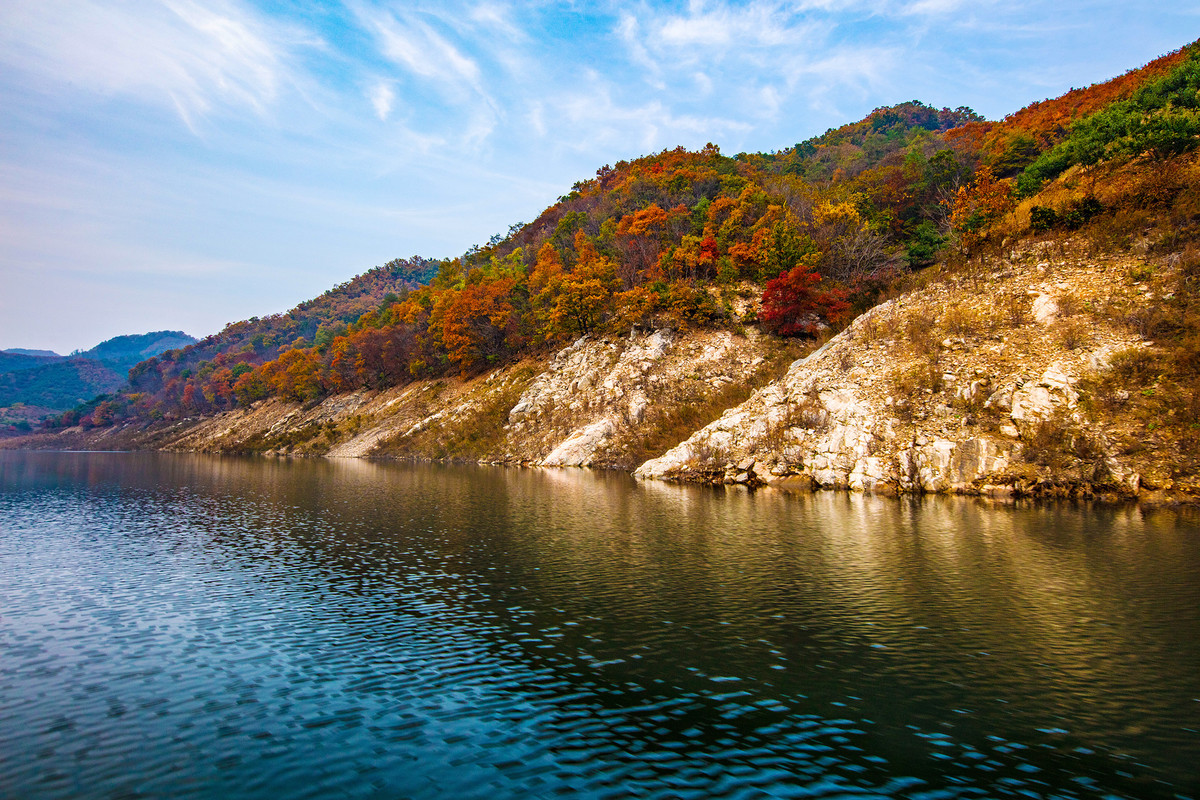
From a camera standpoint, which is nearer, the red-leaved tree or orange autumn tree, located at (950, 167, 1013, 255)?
orange autumn tree, located at (950, 167, 1013, 255)

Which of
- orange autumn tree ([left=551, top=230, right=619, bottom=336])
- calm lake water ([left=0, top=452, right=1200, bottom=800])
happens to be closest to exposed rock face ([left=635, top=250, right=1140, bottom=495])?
calm lake water ([left=0, top=452, right=1200, bottom=800])

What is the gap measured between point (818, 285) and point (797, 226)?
1027 centimetres

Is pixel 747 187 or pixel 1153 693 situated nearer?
pixel 1153 693

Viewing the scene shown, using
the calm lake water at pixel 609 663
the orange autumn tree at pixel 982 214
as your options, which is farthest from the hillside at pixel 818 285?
the calm lake water at pixel 609 663

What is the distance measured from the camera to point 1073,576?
23.8 m

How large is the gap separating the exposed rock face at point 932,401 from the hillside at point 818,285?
0.33 metres

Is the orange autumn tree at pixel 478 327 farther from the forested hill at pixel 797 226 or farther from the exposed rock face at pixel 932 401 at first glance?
the exposed rock face at pixel 932 401

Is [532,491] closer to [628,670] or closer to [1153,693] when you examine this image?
[628,670]

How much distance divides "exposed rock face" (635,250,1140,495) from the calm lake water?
12.7m

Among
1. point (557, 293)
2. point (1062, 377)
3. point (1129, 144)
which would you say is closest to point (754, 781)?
point (1062, 377)

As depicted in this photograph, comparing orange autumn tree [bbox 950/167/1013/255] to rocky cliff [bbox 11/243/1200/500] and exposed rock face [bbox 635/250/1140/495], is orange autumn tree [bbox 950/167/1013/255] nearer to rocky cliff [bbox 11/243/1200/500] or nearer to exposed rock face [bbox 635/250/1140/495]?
rocky cliff [bbox 11/243/1200/500]

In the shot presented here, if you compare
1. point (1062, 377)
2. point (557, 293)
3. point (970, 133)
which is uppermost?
Result: point (970, 133)

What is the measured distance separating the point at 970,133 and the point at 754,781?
416 feet

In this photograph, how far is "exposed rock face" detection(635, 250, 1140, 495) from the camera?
45.8 m
